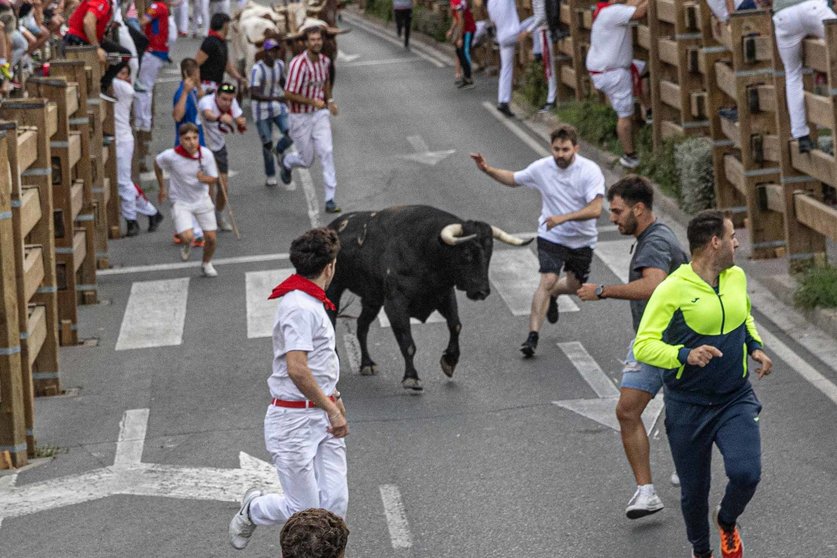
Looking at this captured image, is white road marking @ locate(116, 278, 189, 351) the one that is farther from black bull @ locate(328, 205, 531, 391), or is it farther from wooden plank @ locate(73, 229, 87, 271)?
black bull @ locate(328, 205, 531, 391)

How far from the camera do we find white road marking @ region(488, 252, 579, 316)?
15195 millimetres

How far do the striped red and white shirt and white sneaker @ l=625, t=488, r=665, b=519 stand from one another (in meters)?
11.5

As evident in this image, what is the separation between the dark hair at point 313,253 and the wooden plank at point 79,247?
309 inches

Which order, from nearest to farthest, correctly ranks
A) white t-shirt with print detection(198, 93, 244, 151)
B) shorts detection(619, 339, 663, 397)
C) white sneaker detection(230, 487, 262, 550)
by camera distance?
A: white sneaker detection(230, 487, 262, 550) < shorts detection(619, 339, 663, 397) < white t-shirt with print detection(198, 93, 244, 151)

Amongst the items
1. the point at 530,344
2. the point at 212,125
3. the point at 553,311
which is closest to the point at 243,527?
the point at 530,344

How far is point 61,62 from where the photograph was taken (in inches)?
655

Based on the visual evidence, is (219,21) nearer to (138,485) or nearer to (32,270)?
(32,270)

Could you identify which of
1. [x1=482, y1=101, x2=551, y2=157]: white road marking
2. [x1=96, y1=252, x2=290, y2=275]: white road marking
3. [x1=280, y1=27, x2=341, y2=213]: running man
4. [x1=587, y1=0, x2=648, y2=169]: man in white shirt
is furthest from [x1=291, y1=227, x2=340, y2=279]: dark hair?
[x1=482, y1=101, x2=551, y2=157]: white road marking

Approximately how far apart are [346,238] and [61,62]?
5.10 metres

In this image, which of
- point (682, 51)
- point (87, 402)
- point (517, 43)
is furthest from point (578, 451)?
point (517, 43)

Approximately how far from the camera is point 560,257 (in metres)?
13.5

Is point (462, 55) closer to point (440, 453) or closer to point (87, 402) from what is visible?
point (87, 402)

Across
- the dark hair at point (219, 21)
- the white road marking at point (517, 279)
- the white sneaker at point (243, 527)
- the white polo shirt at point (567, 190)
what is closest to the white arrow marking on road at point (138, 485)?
the white sneaker at point (243, 527)

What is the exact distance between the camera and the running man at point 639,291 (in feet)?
29.7
